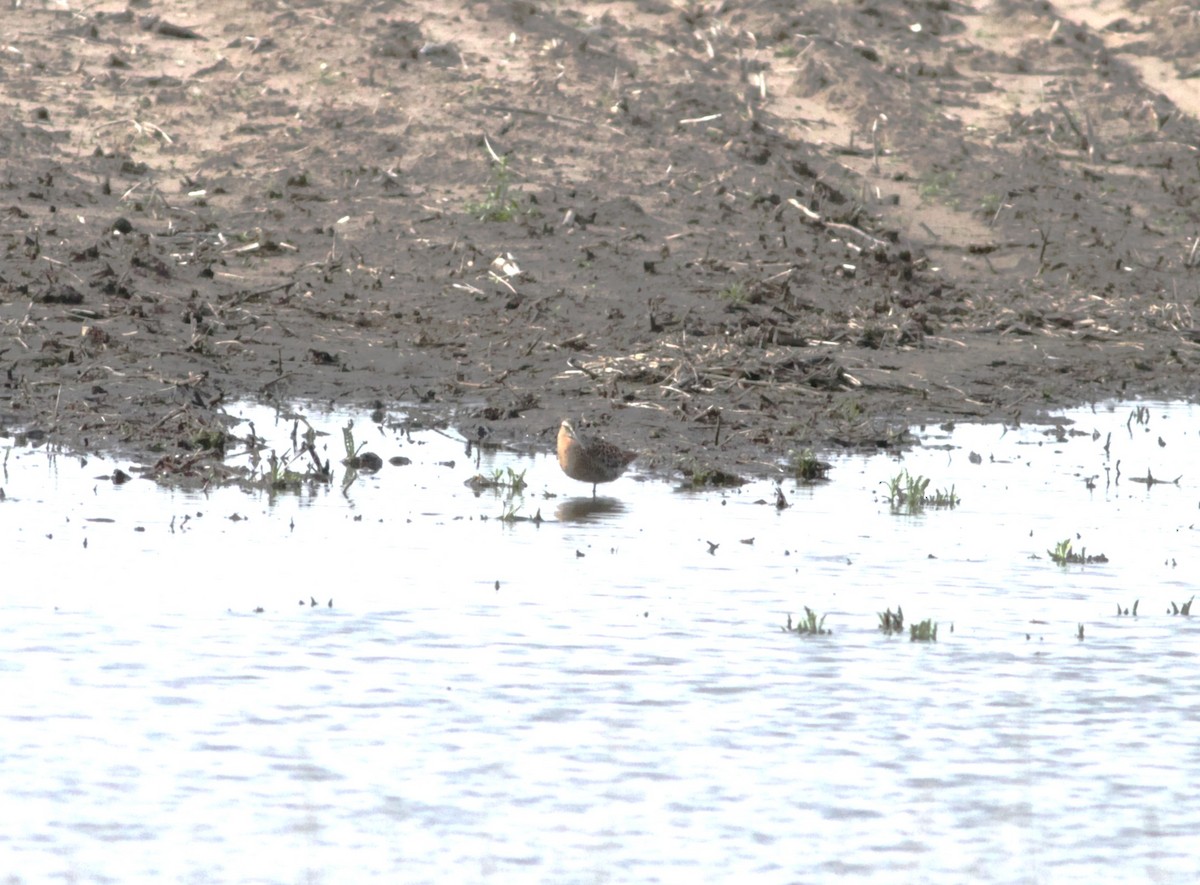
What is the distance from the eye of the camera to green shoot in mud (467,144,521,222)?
1920cm

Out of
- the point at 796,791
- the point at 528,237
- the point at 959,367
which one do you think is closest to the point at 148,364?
the point at 528,237

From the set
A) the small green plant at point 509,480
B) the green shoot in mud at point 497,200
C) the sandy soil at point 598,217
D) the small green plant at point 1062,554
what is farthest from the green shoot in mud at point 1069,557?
the green shoot in mud at point 497,200

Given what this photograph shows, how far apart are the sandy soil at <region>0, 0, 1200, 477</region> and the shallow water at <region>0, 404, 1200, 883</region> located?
2.35m

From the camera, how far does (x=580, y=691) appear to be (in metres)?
7.65

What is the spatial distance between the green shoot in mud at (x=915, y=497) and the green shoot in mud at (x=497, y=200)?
7.83m

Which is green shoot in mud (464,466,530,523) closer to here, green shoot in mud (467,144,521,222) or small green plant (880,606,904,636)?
small green plant (880,606,904,636)

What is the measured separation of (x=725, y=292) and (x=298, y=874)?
1260 cm

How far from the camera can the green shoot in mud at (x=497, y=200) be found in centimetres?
1920

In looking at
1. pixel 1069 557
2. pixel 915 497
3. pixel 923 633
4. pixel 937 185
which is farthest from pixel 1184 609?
pixel 937 185

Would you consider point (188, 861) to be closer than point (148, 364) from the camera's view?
Yes

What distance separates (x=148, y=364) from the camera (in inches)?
589

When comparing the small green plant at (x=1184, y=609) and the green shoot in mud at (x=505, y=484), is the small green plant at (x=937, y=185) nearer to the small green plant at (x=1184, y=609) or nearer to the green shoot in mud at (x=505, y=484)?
the green shoot in mud at (x=505, y=484)

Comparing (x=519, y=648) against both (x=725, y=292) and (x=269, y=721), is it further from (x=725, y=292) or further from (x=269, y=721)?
(x=725, y=292)

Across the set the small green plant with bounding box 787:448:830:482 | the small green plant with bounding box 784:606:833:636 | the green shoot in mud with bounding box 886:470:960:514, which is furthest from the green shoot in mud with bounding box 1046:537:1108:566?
the small green plant with bounding box 787:448:830:482
